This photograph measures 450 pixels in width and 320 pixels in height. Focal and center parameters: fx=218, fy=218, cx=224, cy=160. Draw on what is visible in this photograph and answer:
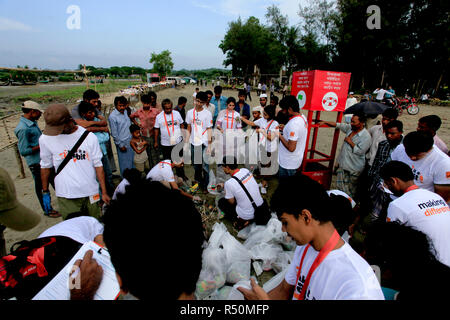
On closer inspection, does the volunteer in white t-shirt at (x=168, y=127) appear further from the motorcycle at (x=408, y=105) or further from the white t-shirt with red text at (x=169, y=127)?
the motorcycle at (x=408, y=105)

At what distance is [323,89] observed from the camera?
13.1 feet

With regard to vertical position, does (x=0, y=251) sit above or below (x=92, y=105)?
below

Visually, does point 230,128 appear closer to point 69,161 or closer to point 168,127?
point 168,127

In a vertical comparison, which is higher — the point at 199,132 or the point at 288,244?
the point at 199,132

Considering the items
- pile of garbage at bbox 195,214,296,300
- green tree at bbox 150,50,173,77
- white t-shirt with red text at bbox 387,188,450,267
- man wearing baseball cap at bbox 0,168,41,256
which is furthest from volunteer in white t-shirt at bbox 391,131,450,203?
green tree at bbox 150,50,173,77

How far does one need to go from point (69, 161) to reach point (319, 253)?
8.68ft

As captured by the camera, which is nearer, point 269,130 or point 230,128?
point 269,130

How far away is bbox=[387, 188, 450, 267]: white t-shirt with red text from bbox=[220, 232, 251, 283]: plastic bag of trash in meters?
1.62

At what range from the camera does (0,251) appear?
68.9 inches

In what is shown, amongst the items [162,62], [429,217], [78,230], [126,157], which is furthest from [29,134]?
[162,62]

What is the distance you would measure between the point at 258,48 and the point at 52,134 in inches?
1570
